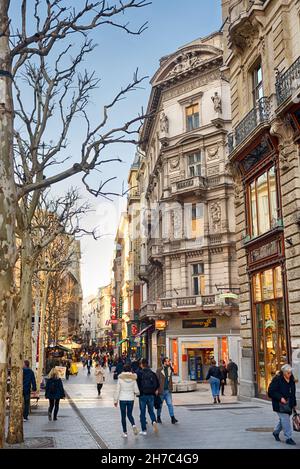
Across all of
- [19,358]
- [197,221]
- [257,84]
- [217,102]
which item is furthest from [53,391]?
[217,102]

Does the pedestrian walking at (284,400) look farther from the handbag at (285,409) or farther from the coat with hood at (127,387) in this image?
the coat with hood at (127,387)

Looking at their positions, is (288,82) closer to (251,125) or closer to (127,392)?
(251,125)

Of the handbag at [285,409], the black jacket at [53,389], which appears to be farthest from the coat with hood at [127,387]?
the black jacket at [53,389]

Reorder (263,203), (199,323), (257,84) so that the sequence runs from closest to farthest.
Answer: (263,203)
(257,84)
(199,323)

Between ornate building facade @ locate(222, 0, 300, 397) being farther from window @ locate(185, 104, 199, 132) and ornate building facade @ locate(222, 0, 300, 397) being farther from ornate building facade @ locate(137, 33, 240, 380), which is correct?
window @ locate(185, 104, 199, 132)

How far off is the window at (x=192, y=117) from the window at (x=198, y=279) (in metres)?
9.95

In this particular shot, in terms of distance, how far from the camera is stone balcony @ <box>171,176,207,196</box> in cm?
3597

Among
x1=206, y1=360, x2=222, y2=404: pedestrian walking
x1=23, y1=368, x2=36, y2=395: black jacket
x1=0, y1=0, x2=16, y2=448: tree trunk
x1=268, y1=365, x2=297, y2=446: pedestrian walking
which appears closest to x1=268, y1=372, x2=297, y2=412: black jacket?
x1=268, y1=365, x2=297, y2=446: pedestrian walking

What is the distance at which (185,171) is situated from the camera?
38.3 meters

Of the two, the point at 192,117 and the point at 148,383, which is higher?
the point at 192,117

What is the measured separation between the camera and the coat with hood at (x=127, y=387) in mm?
13039

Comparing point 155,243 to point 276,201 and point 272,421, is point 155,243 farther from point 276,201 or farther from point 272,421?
point 272,421

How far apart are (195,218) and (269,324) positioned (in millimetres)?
18342

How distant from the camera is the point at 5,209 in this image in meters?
8.09
